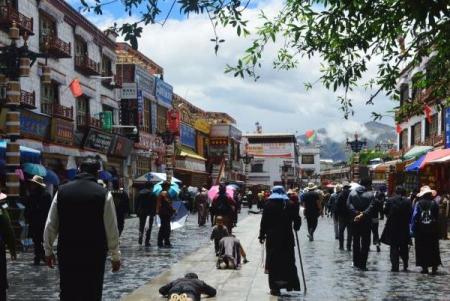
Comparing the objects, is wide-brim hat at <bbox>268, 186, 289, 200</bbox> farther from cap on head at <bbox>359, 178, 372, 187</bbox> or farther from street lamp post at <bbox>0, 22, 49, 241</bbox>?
street lamp post at <bbox>0, 22, 49, 241</bbox>

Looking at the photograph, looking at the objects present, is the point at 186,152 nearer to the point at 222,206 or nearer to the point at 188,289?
the point at 222,206

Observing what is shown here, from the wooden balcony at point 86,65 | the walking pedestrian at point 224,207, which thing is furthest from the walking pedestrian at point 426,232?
the wooden balcony at point 86,65

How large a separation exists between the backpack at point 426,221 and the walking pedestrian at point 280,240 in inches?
150

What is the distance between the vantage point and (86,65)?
32062 mm

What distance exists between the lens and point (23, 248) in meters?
16.6

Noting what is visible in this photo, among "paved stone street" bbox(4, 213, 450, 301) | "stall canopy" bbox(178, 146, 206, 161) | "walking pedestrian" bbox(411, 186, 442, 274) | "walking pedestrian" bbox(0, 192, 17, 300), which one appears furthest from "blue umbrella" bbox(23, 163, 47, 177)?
"stall canopy" bbox(178, 146, 206, 161)

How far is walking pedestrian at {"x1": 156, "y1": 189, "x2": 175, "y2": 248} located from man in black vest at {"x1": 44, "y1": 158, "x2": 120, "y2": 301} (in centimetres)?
1089

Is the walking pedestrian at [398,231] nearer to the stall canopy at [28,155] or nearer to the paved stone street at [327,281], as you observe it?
the paved stone street at [327,281]

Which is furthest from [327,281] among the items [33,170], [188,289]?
[33,170]

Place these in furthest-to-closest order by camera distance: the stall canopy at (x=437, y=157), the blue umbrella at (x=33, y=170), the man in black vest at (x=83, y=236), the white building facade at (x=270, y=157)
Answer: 1. the white building facade at (x=270, y=157)
2. the stall canopy at (x=437, y=157)
3. the blue umbrella at (x=33, y=170)
4. the man in black vest at (x=83, y=236)

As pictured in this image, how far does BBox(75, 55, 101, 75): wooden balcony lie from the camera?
31.8 metres

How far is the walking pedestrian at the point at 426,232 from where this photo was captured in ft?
42.2

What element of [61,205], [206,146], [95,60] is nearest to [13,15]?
[95,60]

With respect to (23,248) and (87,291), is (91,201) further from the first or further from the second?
(23,248)
